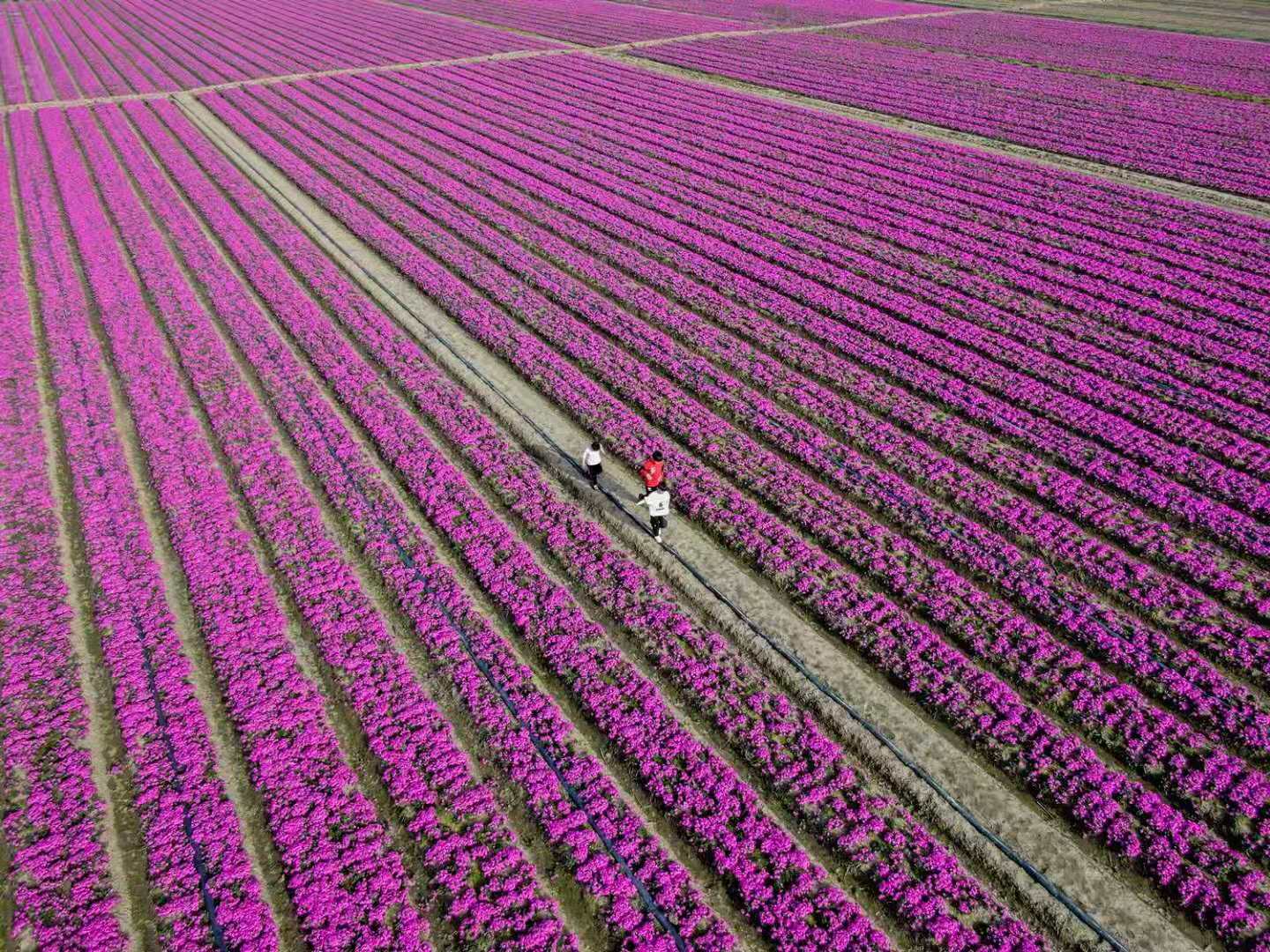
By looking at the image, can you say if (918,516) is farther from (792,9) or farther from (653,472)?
(792,9)

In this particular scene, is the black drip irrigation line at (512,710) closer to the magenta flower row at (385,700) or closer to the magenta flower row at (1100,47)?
the magenta flower row at (385,700)

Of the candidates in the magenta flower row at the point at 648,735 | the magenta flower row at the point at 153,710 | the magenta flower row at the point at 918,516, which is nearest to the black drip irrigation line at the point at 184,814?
the magenta flower row at the point at 153,710

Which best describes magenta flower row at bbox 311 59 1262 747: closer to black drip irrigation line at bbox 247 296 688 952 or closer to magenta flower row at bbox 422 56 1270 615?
magenta flower row at bbox 422 56 1270 615

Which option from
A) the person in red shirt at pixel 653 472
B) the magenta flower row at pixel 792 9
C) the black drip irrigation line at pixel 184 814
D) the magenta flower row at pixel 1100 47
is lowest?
the black drip irrigation line at pixel 184 814

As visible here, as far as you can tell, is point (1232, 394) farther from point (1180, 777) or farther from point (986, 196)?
point (986, 196)

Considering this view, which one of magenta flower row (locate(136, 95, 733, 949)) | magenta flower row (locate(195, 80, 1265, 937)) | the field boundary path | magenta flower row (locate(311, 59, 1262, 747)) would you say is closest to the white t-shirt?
magenta flower row (locate(195, 80, 1265, 937))

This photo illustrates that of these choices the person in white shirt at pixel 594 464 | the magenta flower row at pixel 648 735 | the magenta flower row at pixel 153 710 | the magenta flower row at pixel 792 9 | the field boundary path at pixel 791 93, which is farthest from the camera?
the magenta flower row at pixel 792 9
